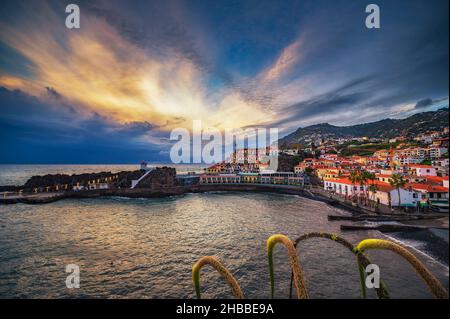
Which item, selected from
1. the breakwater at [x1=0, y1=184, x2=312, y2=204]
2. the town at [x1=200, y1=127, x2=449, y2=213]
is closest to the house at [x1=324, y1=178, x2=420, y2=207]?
the town at [x1=200, y1=127, x2=449, y2=213]

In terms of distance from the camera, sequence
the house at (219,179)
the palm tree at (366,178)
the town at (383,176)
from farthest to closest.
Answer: the house at (219,179) → the palm tree at (366,178) → the town at (383,176)

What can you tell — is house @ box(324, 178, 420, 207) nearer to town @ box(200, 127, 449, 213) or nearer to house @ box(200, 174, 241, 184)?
town @ box(200, 127, 449, 213)

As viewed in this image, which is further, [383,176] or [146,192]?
[146,192]

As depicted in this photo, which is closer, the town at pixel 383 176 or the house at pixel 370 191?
the town at pixel 383 176

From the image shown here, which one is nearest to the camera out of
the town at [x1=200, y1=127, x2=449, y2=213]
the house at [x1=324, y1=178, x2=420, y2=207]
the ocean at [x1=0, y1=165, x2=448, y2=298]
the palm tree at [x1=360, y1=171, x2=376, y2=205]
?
the town at [x1=200, y1=127, x2=449, y2=213]

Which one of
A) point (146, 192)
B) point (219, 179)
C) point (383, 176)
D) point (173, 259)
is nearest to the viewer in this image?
point (173, 259)

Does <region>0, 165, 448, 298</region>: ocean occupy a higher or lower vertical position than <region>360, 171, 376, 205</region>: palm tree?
lower

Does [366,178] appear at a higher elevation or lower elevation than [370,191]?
higher

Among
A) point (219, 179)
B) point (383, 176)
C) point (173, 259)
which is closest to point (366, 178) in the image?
point (383, 176)

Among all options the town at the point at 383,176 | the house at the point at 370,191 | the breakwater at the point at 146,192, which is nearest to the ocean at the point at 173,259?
the town at the point at 383,176

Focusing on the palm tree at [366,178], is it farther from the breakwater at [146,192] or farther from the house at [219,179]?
the house at [219,179]

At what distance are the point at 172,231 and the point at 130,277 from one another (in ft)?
17.1

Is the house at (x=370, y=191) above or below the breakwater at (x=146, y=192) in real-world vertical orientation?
above

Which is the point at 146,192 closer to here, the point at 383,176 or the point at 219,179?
the point at 219,179
